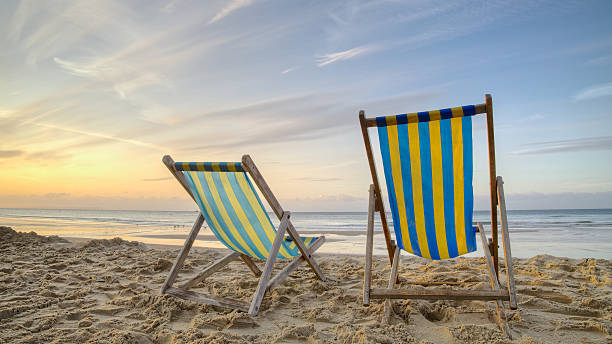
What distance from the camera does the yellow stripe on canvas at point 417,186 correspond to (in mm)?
1964

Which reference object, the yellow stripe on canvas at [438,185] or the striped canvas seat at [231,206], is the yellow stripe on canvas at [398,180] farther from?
the striped canvas seat at [231,206]

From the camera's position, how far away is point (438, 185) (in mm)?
2066

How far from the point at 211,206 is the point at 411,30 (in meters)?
5.71

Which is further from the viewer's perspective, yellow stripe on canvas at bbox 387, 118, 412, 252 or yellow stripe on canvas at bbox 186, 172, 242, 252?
yellow stripe on canvas at bbox 186, 172, 242, 252

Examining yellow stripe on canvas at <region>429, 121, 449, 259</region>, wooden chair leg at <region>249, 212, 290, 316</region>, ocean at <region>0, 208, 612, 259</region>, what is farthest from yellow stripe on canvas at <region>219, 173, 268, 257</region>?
ocean at <region>0, 208, 612, 259</region>

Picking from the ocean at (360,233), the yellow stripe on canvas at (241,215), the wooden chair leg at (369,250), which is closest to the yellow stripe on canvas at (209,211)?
the yellow stripe on canvas at (241,215)

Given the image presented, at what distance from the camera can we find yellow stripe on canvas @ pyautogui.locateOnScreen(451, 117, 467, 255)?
1892 millimetres

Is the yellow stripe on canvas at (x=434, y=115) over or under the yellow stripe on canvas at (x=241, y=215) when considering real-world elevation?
over

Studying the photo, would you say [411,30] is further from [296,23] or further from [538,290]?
[538,290]

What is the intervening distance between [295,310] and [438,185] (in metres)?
1.30

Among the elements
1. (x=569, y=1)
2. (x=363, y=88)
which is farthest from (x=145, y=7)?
(x=569, y=1)

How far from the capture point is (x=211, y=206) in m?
2.59

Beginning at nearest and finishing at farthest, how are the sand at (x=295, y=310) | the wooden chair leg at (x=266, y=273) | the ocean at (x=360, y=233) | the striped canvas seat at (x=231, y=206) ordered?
the sand at (x=295, y=310)
the wooden chair leg at (x=266, y=273)
the striped canvas seat at (x=231, y=206)
the ocean at (x=360, y=233)

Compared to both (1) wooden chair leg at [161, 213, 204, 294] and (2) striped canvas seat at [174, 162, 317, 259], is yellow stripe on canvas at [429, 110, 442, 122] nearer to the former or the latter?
(2) striped canvas seat at [174, 162, 317, 259]
